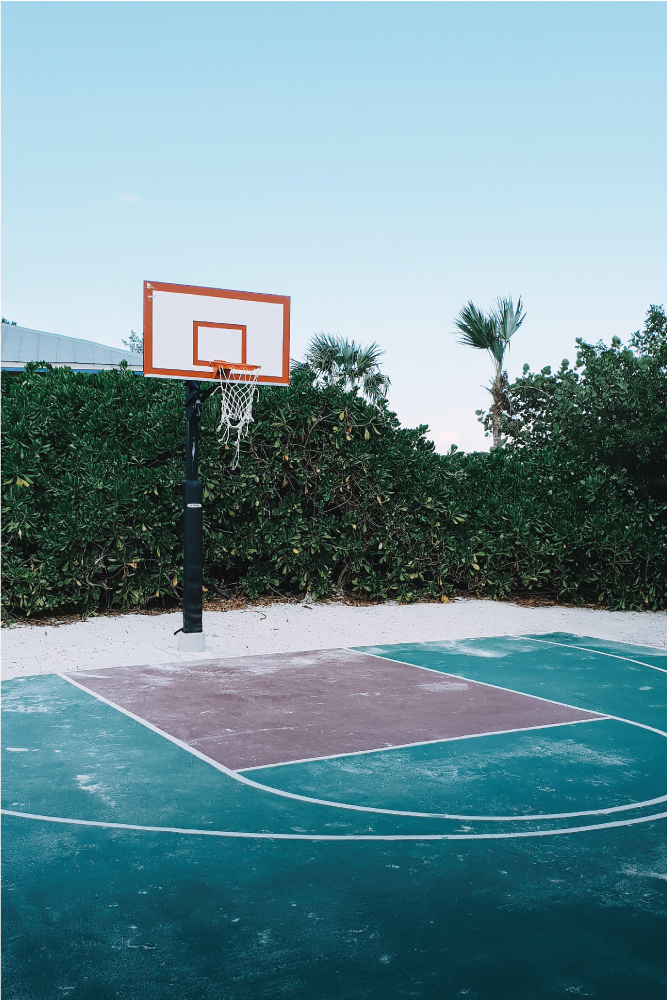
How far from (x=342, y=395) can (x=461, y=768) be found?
7.58 m

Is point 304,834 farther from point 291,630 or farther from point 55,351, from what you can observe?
point 55,351

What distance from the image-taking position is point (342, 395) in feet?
40.9

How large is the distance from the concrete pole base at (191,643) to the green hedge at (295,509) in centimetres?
190

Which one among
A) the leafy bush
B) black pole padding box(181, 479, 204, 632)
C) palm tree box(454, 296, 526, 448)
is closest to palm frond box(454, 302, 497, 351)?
palm tree box(454, 296, 526, 448)

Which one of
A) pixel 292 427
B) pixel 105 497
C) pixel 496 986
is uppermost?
pixel 292 427

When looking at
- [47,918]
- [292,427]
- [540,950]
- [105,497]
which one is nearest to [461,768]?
[540,950]

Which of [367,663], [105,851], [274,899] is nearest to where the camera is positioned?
[274,899]

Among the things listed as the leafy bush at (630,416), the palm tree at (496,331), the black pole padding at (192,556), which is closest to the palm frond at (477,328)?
the palm tree at (496,331)

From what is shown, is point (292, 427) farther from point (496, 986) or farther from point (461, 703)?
point (496, 986)

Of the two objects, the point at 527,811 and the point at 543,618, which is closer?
the point at 527,811

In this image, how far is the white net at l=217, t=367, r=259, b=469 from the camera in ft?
32.7

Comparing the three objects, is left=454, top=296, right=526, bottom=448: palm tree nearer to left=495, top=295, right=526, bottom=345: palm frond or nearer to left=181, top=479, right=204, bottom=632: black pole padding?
left=495, top=295, right=526, bottom=345: palm frond

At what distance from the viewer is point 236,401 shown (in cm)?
1115

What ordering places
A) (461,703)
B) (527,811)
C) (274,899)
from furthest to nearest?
(461,703), (527,811), (274,899)
